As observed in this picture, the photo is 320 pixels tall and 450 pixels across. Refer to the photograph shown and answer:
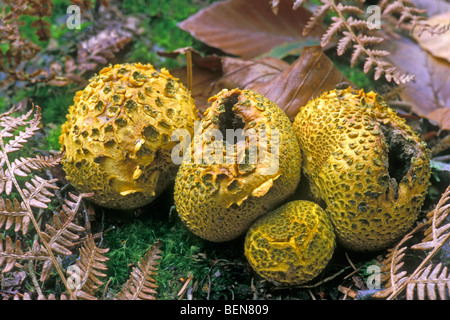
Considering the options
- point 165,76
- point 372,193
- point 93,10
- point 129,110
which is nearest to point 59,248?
point 129,110

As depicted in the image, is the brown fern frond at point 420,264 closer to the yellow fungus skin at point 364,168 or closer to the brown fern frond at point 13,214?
the yellow fungus skin at point 364,168

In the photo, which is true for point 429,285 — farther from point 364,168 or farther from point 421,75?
point 421,75

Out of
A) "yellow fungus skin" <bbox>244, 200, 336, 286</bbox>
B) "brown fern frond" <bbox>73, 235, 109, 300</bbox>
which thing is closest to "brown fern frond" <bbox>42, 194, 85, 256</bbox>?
"brown fern frond" <bbox>73, 235, 109, 300</bbox>

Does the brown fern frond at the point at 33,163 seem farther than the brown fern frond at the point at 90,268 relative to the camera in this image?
Yes

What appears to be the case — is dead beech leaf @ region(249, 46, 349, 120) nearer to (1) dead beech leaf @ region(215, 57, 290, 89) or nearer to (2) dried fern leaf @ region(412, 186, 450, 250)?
(1) dead beech leaf @ region(215, 57, 290, 89)

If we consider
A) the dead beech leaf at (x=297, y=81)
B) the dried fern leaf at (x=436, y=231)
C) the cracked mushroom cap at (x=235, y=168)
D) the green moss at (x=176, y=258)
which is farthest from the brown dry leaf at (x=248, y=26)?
the dried fern leaf at (x=436, y=231)
